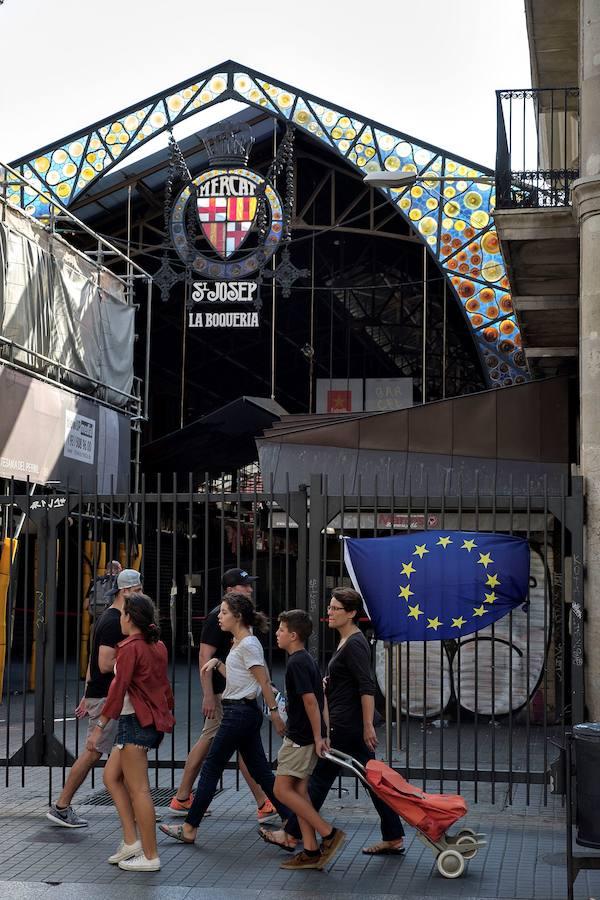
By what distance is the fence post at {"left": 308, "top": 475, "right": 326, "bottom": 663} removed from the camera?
30.8 feet

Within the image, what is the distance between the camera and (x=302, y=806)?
7.57 meters

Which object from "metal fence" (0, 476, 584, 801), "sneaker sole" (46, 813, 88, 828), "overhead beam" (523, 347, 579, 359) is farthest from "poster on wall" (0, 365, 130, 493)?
"sneaker sole" (46, 813, 88, 828)

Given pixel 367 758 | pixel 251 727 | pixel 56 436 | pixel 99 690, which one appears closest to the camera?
pixel 367 758

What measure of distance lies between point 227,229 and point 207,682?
17778 mm

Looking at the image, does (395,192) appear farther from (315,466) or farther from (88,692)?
(88,692)

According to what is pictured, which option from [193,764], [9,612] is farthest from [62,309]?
[193,764]

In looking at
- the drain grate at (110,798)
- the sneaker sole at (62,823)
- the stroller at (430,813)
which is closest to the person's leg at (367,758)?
the stroller at (430,813)

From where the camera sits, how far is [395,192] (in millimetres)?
25609

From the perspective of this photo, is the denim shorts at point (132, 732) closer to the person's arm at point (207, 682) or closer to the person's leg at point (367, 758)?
the person's arm at point (207, 682)

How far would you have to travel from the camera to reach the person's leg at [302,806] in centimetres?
758

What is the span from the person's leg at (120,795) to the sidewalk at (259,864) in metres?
0.24

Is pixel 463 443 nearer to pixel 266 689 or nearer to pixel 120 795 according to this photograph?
pixel 266 689

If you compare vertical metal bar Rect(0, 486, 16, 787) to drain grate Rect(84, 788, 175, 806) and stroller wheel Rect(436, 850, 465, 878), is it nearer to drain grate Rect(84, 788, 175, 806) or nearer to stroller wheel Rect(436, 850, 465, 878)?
drain grate Rect(84, 788, 175, 806)

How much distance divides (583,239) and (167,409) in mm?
23563
